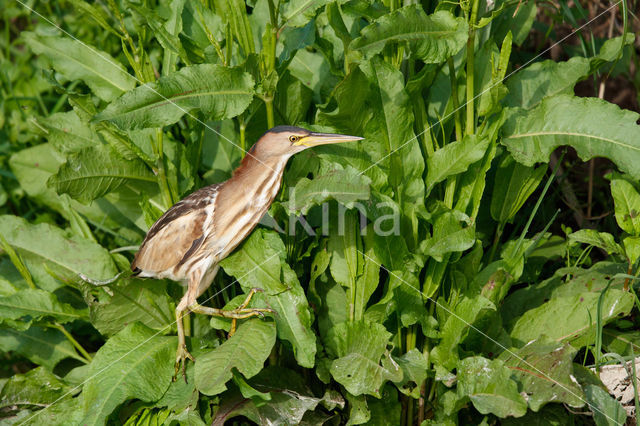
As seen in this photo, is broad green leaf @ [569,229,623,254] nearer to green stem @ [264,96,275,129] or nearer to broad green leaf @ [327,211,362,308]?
broad green leaf @ [327,211,362,308]

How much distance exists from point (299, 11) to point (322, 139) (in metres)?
0.45

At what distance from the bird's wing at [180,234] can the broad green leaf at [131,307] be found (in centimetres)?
12

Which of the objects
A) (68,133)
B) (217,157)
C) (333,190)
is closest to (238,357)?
(333,190)

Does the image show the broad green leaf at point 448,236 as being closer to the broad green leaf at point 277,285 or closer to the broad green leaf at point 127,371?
the broad green leaf at point 277,285

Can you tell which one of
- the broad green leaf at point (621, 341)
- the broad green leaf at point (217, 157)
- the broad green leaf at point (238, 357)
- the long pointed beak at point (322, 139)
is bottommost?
the broad green leaf at point (621, 341)

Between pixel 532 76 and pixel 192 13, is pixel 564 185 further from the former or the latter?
pixel 192 13

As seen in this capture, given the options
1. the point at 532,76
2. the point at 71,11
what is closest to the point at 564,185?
the point at 532,76

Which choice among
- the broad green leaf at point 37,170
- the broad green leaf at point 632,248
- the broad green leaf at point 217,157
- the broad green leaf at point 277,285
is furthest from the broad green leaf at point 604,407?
the broad green leaf at point 37,170

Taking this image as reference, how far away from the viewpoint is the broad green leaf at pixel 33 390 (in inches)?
105

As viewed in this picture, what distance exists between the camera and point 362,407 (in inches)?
90.1

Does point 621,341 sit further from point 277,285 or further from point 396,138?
point 277,285

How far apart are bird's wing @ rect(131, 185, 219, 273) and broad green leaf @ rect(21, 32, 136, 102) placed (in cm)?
66

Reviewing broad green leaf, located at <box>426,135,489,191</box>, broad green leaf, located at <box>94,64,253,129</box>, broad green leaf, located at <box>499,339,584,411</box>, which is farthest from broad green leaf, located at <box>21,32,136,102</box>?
broad green leaf, located at <box>499,339,584,411</box>

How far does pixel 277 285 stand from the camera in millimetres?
2354
